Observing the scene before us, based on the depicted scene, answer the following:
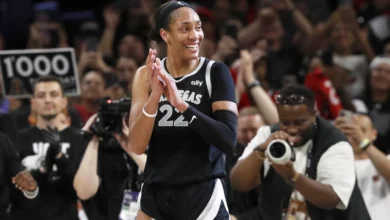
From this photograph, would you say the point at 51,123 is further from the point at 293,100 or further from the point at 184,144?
the point at 184,144

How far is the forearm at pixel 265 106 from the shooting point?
7512 mm

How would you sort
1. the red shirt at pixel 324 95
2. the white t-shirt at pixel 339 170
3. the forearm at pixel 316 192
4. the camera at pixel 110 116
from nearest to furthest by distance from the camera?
the forearm at pixel 316 192 → the white t-shirt at pixel 339 170 → the camera at pixel 110 116 → the red shirt at pixel 324 95

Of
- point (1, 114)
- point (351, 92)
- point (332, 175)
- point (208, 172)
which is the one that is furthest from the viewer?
point (351, 92)

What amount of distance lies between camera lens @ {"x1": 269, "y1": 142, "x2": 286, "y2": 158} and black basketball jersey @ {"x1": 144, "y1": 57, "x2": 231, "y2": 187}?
34.1 inches

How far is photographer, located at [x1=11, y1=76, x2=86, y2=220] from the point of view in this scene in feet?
22.8

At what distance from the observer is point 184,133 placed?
→ 15.1 ft

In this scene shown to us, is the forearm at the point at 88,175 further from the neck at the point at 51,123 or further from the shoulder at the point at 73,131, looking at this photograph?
the neck at the point at 51,123

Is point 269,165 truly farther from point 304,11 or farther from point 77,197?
point 304,11

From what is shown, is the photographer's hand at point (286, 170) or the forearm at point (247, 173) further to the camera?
the forearm at point (247, 173)

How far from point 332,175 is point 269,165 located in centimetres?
50

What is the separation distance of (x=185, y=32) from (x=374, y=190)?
2669mm

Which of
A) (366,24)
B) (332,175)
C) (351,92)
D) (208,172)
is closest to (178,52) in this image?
(208,172)

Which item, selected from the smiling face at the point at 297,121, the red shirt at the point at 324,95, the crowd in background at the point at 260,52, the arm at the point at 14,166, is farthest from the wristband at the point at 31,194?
the red shirt at the point at 324,95

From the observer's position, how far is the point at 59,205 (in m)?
7.00
